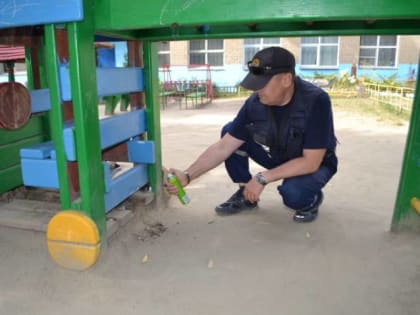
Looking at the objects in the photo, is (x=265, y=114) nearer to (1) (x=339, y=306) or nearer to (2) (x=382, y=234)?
(2) (x=382, y=234)

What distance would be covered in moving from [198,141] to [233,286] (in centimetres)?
412

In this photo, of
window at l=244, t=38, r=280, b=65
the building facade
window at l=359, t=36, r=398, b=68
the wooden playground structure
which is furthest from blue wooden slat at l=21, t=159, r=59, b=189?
window at l=359, t=36, r=398, b=68

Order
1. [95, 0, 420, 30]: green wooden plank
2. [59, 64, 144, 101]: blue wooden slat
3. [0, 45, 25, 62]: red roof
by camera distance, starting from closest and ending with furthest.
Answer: [95, 0, 420, 30]: green wooden plank, [59, 64, 144, 101]: blue wooden slat, [0, 45, 25, 62]: red roof

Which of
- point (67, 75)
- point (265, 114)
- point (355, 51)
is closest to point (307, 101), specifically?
point (265, 114)

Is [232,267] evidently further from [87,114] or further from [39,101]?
[39,101]

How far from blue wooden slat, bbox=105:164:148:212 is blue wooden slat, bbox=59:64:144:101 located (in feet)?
1.65

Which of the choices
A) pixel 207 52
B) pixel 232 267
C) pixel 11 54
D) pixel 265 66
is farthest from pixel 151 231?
pixel 207 52

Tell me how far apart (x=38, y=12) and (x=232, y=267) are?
150 centimetres

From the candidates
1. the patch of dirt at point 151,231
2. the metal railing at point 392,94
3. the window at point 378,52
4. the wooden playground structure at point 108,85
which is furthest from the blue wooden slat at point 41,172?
the window at point 378,52

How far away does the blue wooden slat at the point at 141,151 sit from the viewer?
2.61m

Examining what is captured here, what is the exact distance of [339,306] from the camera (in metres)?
1.72

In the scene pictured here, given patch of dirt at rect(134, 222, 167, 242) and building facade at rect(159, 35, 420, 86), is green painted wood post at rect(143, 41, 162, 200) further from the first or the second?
building facade at rect(159, 35, 420, 86)

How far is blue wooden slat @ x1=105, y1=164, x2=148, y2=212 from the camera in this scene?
2.26 meters

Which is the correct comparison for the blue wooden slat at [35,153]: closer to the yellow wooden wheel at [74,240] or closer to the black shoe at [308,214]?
the yellow wooden wheel at [74,240]
